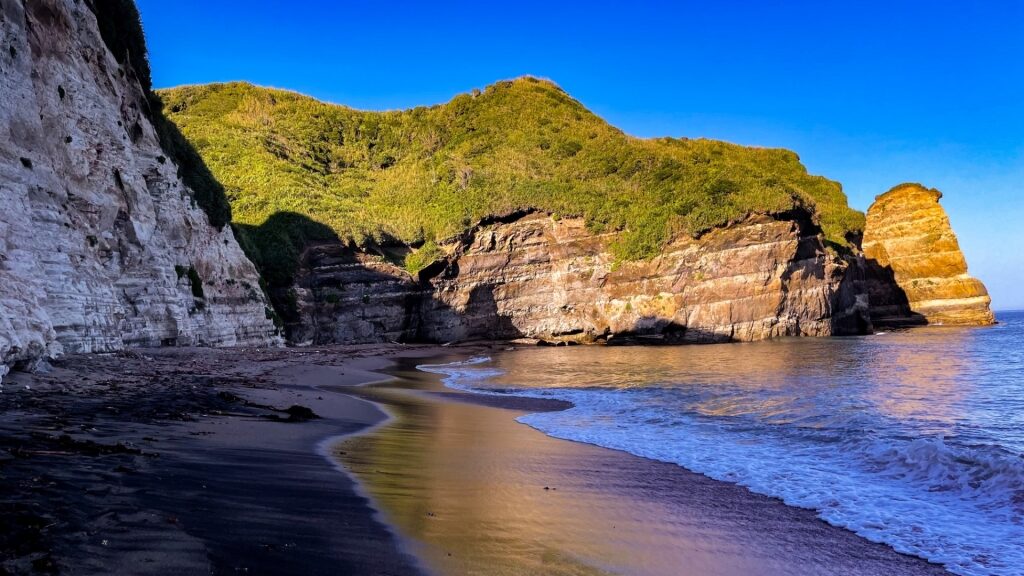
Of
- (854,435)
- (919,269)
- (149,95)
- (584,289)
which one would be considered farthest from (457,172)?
(919,269)

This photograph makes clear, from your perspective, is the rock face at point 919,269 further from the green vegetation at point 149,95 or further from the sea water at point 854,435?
the green vegetation at point 149,95

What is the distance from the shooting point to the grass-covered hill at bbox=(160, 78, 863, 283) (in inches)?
1660

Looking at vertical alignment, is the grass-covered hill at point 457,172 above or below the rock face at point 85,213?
above

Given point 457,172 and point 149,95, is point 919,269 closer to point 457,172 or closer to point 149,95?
point 457,172

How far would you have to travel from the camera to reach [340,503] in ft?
14.2

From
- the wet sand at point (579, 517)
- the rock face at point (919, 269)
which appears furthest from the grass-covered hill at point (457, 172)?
the wet sand at point (579, 517)

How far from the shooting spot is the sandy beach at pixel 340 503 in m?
3.04

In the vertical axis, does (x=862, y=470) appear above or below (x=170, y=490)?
below

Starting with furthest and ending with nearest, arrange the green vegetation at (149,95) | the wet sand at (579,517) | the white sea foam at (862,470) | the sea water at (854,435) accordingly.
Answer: the green vegetation at (149,95) → the sea water at (854,435) → the white sea foam at (862,470) → the wet sand at (579,517)

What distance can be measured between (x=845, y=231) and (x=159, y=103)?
219ft

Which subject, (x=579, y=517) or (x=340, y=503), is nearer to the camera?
(x=340, y=503)

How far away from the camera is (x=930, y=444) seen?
6.88m

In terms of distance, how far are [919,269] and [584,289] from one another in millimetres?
43925

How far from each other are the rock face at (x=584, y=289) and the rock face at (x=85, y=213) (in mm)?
15351
